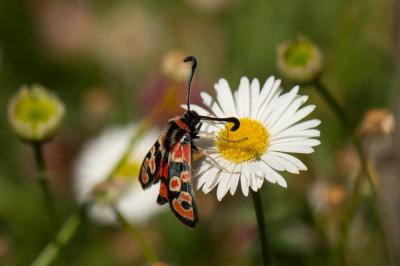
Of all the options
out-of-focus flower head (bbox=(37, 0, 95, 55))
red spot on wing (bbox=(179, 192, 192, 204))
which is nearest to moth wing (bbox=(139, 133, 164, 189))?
red spot on wing (bbox=(179, 192, 192, 204))

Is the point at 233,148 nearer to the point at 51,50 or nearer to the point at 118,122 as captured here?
the point at 118,122

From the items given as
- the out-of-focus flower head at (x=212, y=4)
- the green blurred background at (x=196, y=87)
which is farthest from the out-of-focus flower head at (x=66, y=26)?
the out-of-focus flower head at (x=212, y=4)

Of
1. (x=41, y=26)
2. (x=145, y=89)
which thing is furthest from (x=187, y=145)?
(x=41, y=26)

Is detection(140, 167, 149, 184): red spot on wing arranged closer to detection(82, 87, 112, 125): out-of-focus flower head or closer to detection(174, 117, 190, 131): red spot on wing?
detection(174, 117, 190, 131): red spot on wing

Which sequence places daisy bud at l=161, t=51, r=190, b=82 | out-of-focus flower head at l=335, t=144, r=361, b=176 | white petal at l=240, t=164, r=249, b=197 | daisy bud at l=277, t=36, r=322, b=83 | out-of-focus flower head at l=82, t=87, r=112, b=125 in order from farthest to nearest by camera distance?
out-of-focus flower head at l=82, t=87, r=112, b=125, out-of-focus flower head at l=335, t=144, r=361, b=176, daisy bud at l=161, t=51, r=190, b=82, daisy bud at l=277, t=36, r=322, b=83, white petal at l=240, t=164, r=249, b=197

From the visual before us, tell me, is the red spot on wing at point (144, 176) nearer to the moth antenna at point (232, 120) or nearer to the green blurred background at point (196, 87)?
the moth antenna at point (232, 120)

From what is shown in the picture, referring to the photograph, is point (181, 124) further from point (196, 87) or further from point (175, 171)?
point (196, 87)
